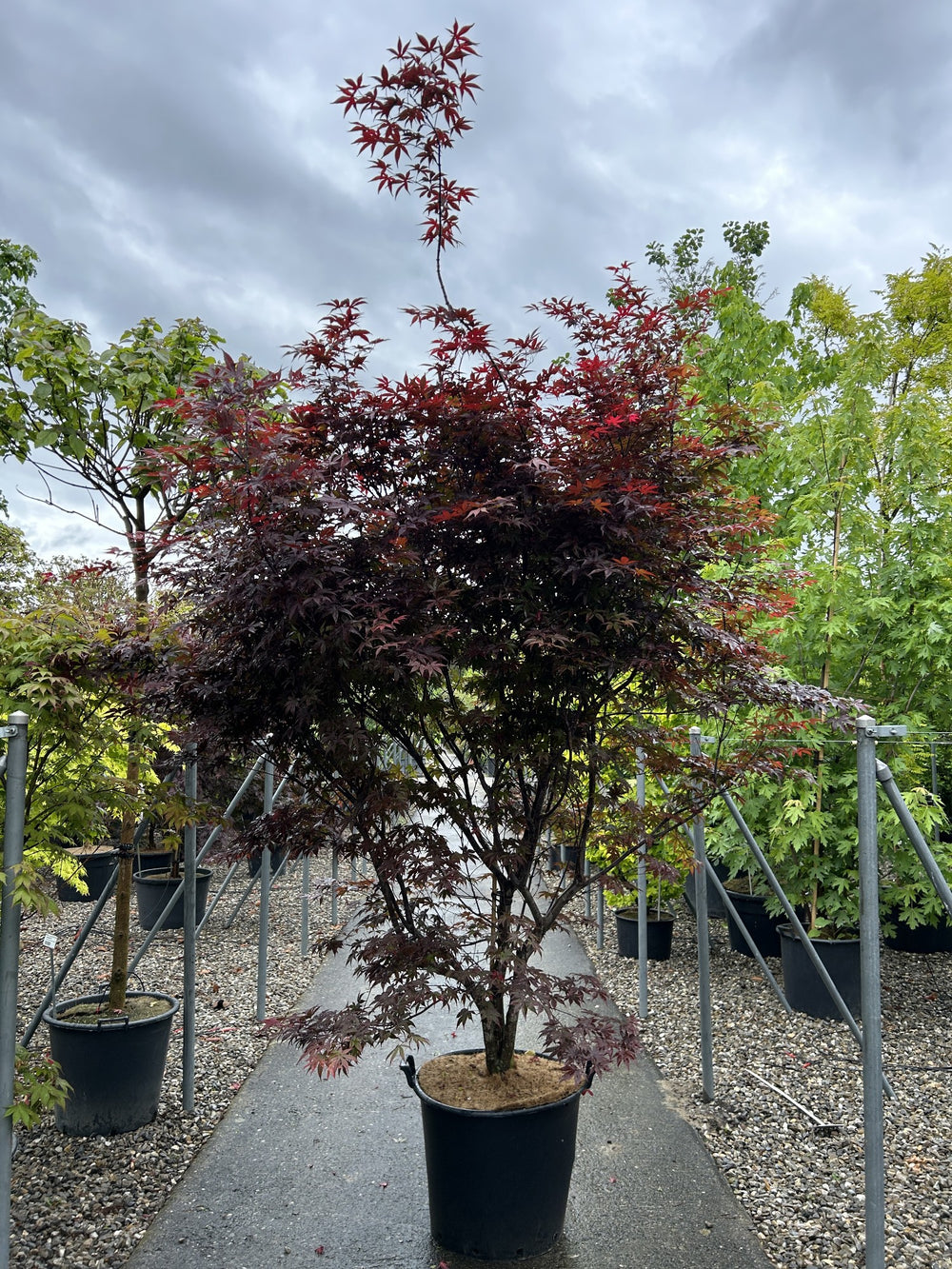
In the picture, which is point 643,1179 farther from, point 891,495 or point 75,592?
point 891,495

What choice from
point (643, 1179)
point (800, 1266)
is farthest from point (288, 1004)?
point (800, 1266)

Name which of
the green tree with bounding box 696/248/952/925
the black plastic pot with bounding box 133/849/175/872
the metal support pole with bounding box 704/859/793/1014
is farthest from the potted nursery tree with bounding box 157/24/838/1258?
the black plastic pot with bounding box 133/849/175/872

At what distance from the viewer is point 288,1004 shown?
5.56m

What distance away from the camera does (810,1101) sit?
4.04 metres

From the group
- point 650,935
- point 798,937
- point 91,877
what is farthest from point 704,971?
point 91,877

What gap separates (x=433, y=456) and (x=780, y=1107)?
340 centimetres

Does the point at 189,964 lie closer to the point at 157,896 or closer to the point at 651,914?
the point at 157,896

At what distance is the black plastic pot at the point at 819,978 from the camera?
16.8ft

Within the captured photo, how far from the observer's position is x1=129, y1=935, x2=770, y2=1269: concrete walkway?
2922 millimetres

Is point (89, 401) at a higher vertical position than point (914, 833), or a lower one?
higher

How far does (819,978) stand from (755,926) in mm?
1341

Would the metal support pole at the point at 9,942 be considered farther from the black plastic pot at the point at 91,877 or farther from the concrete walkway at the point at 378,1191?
the black plastic pot at the point at 91,877

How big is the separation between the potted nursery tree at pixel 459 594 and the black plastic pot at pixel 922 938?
→ 418 centimetres

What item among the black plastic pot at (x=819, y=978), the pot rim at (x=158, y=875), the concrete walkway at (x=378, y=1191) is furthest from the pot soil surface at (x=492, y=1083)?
the pot rim at (x=158, y=875)
